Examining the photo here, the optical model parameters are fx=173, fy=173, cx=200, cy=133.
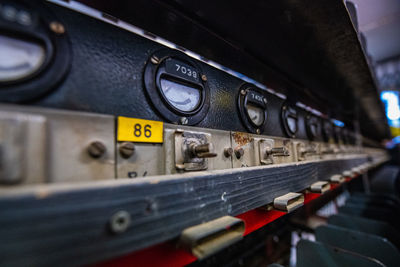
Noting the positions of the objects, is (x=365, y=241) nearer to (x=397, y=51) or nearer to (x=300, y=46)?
(x=300, y=46)

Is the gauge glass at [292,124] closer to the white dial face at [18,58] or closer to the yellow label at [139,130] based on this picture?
the yellow label at [139,130]

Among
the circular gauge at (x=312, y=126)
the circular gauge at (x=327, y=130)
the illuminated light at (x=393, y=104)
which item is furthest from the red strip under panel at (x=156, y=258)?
the illuminated light at (x=393, y=104)

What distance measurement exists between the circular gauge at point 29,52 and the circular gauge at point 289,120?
4.52 feet

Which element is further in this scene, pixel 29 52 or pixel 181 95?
pixel 181 95

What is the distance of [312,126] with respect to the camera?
1862mm

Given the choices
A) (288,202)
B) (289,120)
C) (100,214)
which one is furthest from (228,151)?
(289,120)

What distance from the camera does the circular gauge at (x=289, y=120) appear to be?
1.38 metres

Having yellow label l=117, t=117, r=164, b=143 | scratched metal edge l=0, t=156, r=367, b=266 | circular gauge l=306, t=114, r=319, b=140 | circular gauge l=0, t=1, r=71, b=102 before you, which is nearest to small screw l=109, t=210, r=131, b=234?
scratched metal edge l=0, t=156, r=367, b=266

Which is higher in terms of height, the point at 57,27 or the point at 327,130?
the point at 57,27

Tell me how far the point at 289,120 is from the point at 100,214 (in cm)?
154

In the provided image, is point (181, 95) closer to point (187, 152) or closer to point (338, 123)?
point (187, 152)

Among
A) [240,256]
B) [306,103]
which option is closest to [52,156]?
[240,256]

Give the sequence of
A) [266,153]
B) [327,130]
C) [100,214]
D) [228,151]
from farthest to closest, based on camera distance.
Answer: [327,130]
[266,153]
[228,151]
[100,214]

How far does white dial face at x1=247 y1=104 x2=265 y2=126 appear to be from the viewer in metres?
1.13
